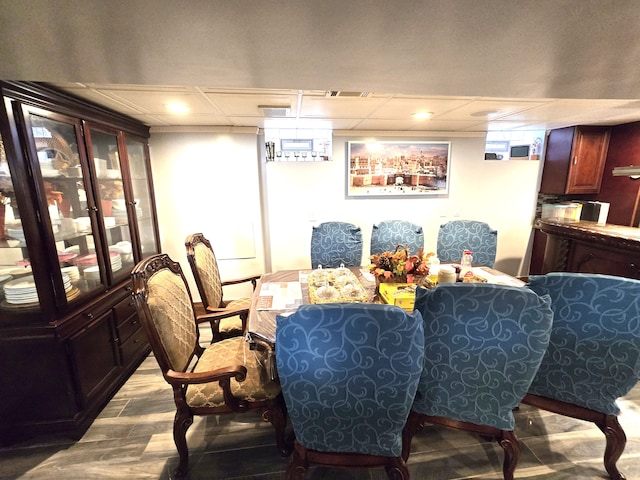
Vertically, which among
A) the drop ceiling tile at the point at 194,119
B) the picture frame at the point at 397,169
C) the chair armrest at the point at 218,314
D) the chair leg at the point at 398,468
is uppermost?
the drop ceiling tile at the point at 194,119

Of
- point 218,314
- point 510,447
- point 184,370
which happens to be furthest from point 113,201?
point 510,447

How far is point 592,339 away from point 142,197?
3402 millimetres

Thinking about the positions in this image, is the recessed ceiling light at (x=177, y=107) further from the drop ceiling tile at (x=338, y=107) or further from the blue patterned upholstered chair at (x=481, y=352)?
the blue patterned upholstered chair at (x=481, y=352)

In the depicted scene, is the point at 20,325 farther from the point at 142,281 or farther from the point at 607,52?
the point at 607,52

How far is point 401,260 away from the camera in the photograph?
1797 mm

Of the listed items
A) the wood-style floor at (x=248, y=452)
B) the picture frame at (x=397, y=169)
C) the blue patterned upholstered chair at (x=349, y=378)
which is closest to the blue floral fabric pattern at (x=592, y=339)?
the wood-style floor at (x=248, y=452)

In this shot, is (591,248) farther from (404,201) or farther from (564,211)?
(404,201)

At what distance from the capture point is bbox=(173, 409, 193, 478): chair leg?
4.42 ft

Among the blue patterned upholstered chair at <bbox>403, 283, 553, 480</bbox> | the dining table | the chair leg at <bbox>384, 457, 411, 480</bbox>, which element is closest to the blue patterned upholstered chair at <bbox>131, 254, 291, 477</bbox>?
the dining table

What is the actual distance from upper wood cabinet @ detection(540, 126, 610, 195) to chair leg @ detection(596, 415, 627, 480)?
8.92 feet

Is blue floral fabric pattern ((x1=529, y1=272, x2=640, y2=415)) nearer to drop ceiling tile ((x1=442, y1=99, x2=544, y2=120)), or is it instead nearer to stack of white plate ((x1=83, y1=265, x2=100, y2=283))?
drop ceiling tile ((x1=442, y1=99, x2=544, y2=120))

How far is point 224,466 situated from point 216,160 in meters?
2.57

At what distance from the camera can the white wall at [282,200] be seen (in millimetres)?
2877

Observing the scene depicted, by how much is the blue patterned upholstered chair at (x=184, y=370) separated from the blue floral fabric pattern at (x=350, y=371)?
0.36 meters
